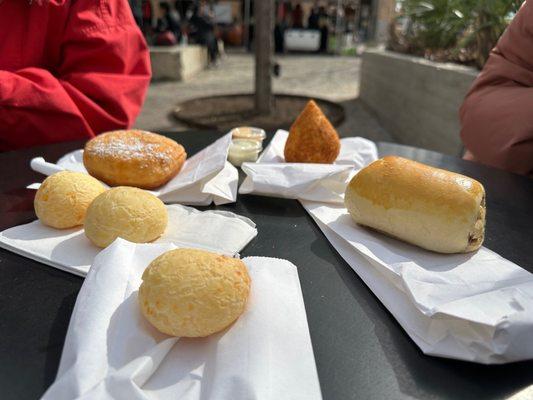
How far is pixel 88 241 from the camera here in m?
0.88

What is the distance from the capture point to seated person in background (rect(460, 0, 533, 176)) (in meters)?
1.38

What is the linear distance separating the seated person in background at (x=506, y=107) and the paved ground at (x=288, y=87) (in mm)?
3226

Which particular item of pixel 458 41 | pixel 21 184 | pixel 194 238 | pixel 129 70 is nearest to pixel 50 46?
pixel 129 70

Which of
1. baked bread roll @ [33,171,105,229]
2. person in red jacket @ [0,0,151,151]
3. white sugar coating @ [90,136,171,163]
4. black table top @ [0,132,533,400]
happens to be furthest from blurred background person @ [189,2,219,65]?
baked bread roll @ [33,171,105,229]

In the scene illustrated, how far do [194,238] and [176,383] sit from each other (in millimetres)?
385

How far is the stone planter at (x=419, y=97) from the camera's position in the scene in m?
3.66

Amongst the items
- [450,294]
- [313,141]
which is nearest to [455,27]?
[313,141]

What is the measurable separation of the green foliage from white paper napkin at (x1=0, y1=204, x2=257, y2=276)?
143 inches

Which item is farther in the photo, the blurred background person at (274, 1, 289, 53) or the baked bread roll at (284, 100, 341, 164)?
the blurred background person at (274, 1, 289, 53)

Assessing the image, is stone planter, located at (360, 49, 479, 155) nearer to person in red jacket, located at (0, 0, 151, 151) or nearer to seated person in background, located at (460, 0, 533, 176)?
seated person in background, located at (460, 0, 533, 176)

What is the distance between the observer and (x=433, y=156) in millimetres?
1519

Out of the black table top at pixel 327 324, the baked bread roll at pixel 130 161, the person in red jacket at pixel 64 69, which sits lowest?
the black table top at pixel 327 324

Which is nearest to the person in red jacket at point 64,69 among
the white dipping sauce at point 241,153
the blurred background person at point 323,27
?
the white dipping sauce at point 241,153

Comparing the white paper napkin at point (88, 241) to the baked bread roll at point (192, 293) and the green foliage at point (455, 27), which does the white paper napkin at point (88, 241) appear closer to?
the baked bread roll at point (192, 293)
